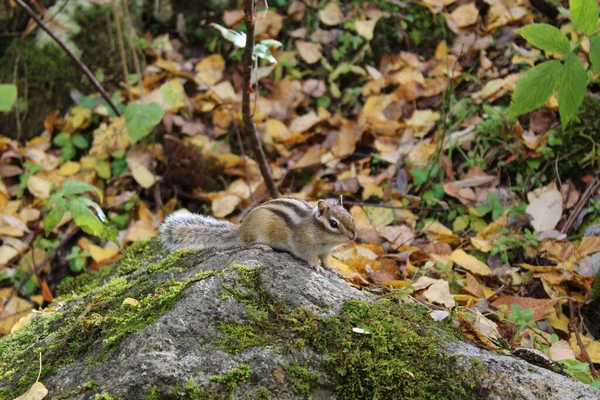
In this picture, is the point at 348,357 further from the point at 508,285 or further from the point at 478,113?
the point at 478,113

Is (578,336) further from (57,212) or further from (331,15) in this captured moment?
(331,15)

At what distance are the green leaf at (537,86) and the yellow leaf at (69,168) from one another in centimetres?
383

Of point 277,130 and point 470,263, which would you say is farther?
point 277,130

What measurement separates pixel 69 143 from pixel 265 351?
4.37 metres

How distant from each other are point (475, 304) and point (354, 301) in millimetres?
1263

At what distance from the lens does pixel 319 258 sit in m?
Result: 3.32

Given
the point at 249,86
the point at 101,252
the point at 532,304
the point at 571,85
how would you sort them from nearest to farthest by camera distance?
the point at 571,85 → the point at 532,304 → the point at 249,86 → the point at 101,252

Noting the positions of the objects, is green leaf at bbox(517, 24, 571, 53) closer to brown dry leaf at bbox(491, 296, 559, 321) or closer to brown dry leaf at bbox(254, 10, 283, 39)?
brown dry leaf at bbox(491, 296, 559, 321)

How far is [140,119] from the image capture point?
4.84 metres

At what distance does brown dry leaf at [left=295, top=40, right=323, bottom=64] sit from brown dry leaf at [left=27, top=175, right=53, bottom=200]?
2.47 meters

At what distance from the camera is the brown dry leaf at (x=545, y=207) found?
422 centimetres

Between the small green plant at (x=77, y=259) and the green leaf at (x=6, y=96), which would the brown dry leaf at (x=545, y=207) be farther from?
the small green plant at (x=77, y=259)

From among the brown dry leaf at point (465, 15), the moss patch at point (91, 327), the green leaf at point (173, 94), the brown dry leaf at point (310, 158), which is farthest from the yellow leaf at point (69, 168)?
the brown dry leaf at point (465, 15)

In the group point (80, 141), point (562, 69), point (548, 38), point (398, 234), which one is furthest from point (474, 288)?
point (80, 141)
